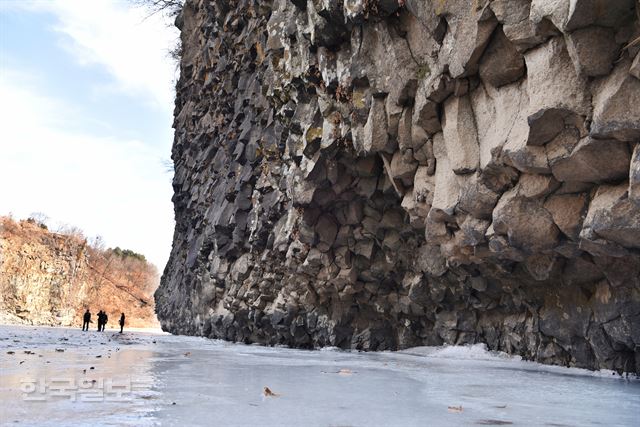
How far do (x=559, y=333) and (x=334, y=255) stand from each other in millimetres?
5948

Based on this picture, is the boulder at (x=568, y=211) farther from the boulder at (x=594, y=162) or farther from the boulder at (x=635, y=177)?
the boulder at (x=635, y=177)

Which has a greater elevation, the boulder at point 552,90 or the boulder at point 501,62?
the boulder at point 501,62

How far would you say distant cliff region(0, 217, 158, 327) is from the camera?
141 ft

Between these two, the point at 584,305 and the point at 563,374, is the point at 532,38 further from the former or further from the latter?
the point at 563,374

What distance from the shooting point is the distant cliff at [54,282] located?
141ft

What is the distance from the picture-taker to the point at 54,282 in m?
46.1

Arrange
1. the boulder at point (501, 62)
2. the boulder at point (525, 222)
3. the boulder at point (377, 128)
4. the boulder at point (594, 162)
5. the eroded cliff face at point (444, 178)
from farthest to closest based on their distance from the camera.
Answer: the boulder at point (377, 128)
the boulder at point (525, 222)
the boulder at point (501, 62)
the eroded cliff face at point (444, 178)
the boulder at point (594, 162)

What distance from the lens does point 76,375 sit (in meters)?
5.31

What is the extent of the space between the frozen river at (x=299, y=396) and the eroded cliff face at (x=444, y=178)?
1.57m

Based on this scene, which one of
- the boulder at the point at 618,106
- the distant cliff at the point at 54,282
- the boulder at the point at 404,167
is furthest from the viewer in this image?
the distant cliff at the point at 54,282

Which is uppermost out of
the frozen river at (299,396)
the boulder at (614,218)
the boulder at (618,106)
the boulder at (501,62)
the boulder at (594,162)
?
the boulder at (501,62)

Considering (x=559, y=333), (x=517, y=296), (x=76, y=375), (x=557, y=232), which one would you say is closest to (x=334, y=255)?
(x=517, y=296)

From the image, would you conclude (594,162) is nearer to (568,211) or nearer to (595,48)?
(568,211)

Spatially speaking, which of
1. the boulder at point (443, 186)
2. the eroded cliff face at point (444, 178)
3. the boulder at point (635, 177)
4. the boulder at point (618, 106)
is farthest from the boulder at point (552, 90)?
the boulder at point (443, 186)
